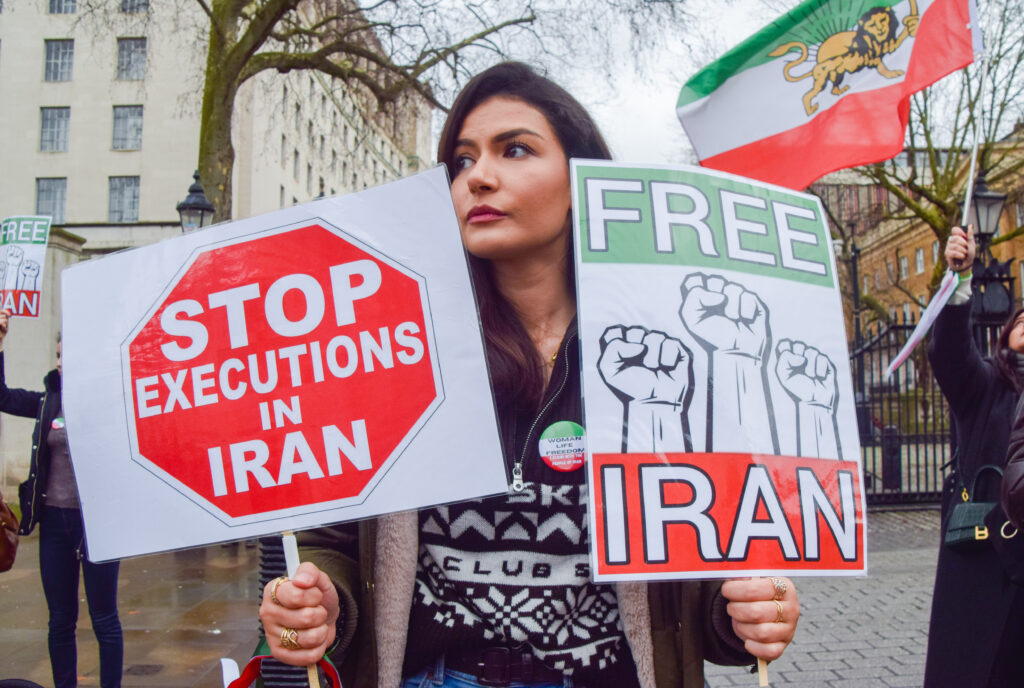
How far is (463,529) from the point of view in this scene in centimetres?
153

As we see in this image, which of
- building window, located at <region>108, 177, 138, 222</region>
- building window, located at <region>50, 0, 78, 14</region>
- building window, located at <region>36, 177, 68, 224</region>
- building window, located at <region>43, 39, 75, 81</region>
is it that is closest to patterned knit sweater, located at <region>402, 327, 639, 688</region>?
building window, located at <region>108, 177, 138, 222</region>

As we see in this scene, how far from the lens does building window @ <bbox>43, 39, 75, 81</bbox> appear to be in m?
34.3

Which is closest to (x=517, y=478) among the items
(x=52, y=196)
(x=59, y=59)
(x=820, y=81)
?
(x=820, y=81)

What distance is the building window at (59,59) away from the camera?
34.3 meters

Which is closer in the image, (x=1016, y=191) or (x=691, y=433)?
(x=691, y=433)

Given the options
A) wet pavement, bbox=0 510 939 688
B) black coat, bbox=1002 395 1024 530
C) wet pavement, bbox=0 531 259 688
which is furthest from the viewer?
wet pavement, bbox=0 531 259 688

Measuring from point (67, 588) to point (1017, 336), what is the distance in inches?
194

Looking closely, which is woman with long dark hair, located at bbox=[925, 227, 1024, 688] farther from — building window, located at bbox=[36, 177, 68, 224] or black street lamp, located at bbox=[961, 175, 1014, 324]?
building window, located at bbox=[36, 177, 68, 224]

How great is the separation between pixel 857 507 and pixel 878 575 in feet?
22.4

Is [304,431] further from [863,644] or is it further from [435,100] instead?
[435,100]

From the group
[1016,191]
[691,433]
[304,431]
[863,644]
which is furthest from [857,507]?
[1016,191]

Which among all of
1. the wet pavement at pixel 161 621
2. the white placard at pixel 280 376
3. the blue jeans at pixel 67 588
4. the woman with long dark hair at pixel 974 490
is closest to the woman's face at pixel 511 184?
the white placard at pixel 280 376

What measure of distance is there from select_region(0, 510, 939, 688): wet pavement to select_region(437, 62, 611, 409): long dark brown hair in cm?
383

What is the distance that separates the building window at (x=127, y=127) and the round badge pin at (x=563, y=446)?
3680 centimetres
